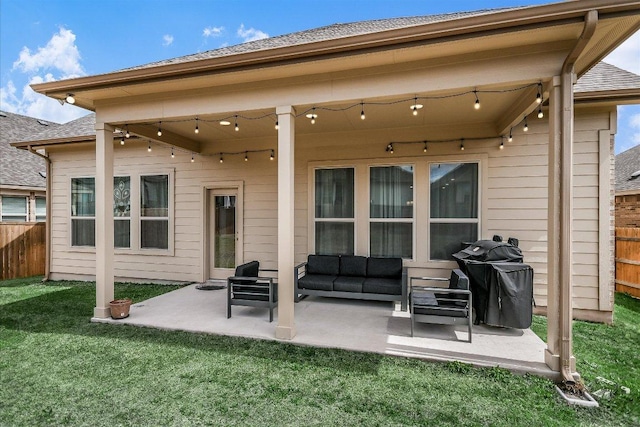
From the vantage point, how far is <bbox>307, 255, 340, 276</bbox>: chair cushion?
5496 millimetres

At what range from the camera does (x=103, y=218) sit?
14.6 feet

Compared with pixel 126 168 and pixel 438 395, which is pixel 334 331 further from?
pixel 126 168

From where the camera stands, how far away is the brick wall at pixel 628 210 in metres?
8.29

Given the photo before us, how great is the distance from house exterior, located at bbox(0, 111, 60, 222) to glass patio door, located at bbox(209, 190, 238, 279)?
6.07 meters

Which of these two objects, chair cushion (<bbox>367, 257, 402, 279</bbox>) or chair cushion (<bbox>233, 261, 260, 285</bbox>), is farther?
chair cushion (<bbox>367, 257, 402, 279</bbox>)

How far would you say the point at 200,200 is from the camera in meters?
6.67

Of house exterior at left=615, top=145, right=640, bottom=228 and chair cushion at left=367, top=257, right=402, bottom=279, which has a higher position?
house exterior at left=615, top=145, right=640, bottom=228

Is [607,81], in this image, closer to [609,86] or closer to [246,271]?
[609,86]

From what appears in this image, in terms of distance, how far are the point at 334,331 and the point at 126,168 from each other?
236 inches

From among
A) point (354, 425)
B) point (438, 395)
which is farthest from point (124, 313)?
point (438, 395)

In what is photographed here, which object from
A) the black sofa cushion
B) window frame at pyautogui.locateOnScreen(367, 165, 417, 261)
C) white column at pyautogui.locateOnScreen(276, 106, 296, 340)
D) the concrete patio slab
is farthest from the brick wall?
white column at pyautogui.locateOnScreen(276, 106, 296, 340)

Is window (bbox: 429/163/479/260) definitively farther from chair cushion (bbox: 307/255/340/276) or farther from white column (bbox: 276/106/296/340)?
Answer: white column (bbox: 276/106/296/340)

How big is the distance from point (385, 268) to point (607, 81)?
415 cm

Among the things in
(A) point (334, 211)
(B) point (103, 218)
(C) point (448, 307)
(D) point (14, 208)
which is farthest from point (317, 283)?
(D) point (14, 208)
